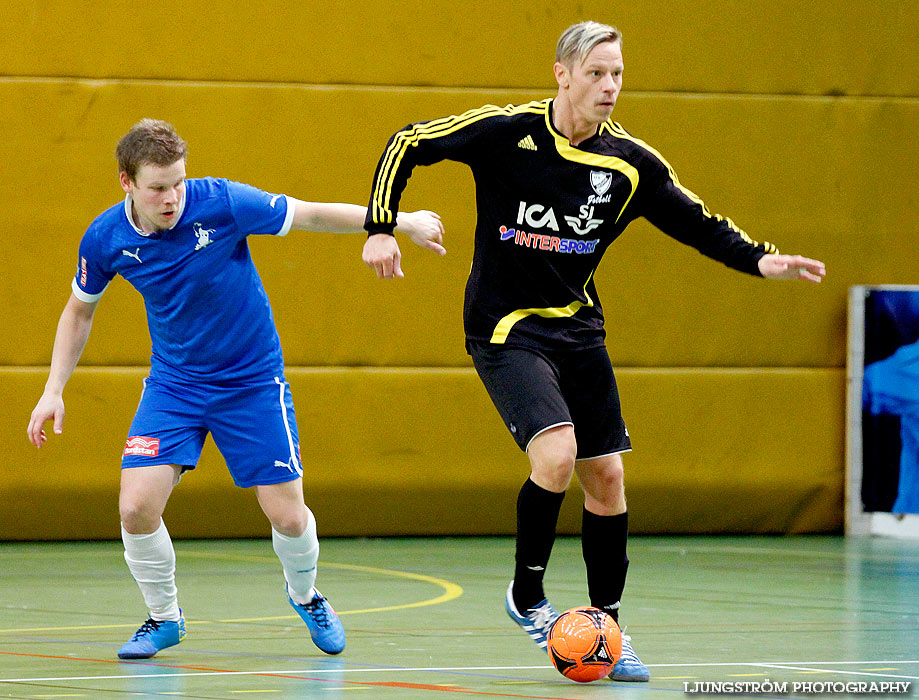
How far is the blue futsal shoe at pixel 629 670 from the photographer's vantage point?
4.45 m

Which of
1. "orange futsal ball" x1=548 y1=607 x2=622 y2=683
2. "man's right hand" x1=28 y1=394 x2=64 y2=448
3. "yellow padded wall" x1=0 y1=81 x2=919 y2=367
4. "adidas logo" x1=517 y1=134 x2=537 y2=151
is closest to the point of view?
"orange futsal ball" x1=548 y1=607 x2=622 y2=683

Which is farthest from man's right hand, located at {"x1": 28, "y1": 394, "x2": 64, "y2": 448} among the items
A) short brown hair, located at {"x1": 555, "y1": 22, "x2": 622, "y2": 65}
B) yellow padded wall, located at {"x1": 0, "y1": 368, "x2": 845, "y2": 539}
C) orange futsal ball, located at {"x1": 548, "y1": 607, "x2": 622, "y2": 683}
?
yellow padded wall, located at {"x1": 0, "y1": 368, "x2": 845, "y2": 539}

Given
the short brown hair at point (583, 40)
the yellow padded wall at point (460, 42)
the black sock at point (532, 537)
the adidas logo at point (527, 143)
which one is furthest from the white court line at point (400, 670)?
the yellow padded wall at point (460, 42)

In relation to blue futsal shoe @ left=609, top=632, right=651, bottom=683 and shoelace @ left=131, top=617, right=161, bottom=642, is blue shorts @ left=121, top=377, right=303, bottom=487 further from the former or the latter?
blue futsal shoe @ left=609, top=632, right=651, bottom=683

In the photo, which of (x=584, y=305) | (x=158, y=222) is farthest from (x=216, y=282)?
(x=584, y=305)

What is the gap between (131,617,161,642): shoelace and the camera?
4.88 m

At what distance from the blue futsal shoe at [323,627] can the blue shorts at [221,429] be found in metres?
0.46

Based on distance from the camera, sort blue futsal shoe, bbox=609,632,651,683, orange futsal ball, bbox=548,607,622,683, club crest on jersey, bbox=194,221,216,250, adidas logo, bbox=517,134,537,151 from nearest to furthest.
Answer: orange futsal ball, bbox=548,607,622,683, blue futsal shoe, bbox=609,632,651,683, adidas logo, bbox=517,134,537,151, club crest on jersey, bbox=194,221,216,250

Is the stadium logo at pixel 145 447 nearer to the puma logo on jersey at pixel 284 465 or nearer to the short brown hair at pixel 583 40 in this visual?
the puma logo on jersey at pixel 284 465

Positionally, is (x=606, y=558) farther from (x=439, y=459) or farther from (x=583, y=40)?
(x=439, y=459)

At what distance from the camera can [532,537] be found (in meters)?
4.58

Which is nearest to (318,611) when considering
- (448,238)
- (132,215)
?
(132,215)

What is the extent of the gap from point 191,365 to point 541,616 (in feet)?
4.71

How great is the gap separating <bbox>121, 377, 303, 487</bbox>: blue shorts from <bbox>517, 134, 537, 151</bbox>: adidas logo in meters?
1.19
